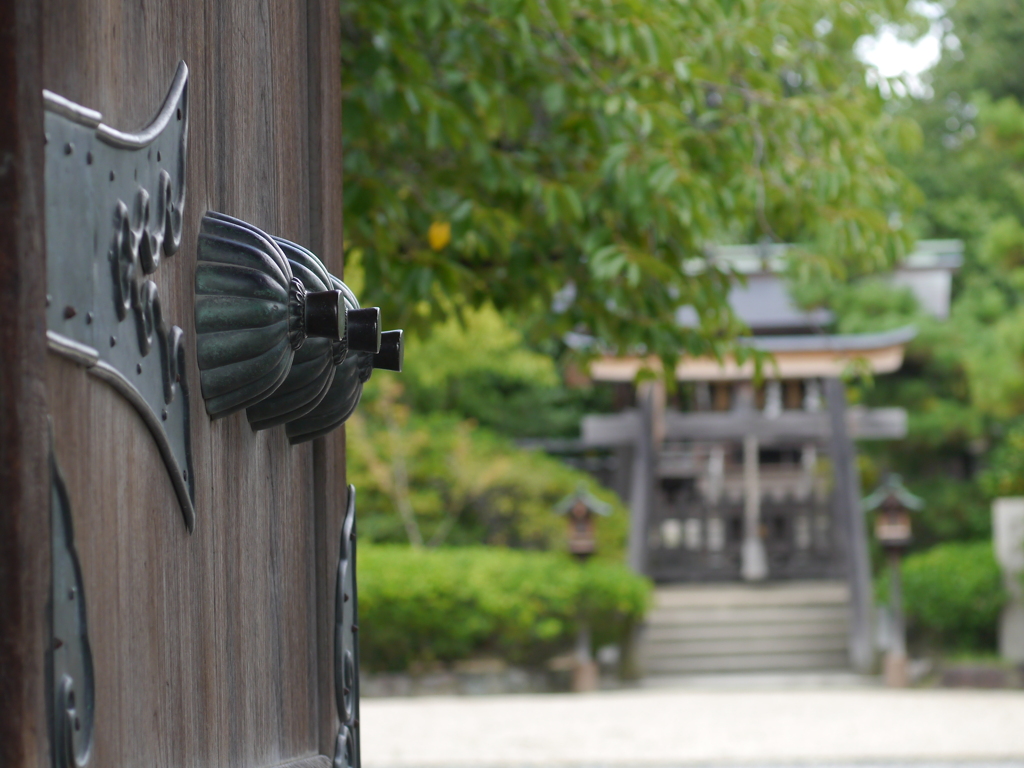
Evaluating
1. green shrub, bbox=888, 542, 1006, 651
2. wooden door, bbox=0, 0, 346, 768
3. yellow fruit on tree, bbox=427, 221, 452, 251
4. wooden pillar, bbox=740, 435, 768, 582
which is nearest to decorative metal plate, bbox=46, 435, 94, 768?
wooden door, bbox=0, 0, 346, 768

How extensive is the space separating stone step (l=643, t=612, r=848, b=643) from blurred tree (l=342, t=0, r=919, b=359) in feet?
24.1

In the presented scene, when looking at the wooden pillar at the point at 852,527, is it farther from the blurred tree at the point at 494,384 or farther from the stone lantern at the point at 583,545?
the blurred tree at the point at 494,384

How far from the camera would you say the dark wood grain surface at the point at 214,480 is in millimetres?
592

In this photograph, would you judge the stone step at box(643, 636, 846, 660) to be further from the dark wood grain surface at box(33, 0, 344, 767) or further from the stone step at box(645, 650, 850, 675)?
the dark wood grain surface at box(33, 0, 344, 767)

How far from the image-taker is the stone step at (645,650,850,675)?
395 inches

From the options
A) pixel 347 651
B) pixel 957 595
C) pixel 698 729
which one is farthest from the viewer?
pixel 957 595

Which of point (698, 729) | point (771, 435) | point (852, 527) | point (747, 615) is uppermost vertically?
point (771, 435)

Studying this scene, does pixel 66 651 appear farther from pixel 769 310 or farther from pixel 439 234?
pixel 769 310

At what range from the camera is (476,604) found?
31.3 feet

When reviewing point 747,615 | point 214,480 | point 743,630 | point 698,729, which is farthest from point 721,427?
point 214,480

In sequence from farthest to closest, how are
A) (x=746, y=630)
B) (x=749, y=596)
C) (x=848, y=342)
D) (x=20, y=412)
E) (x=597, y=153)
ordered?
(x=749, y=596) → (x=848, y=342) → (x=746, y=630) → (x=597, y=153) → (x=20, y=412)

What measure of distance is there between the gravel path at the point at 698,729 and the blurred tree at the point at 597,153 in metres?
3.70

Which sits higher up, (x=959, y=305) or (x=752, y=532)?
(x=959, y=305)

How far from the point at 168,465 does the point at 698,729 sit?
23.7 feet
